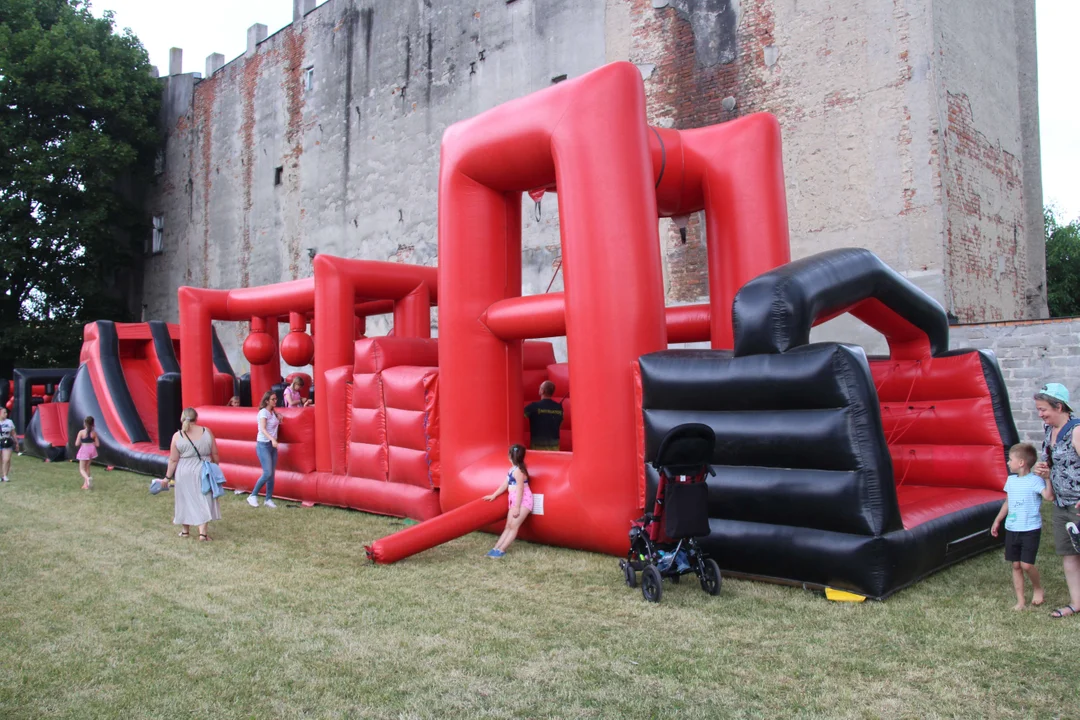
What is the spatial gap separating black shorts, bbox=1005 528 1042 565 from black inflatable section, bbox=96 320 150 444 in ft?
37.6

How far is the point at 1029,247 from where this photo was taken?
12883 millimetres

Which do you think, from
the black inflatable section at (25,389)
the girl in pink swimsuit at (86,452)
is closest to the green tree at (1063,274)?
the girl in pink swimsuit at (86,452)

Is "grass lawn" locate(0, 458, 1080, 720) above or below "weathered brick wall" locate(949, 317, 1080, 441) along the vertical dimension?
below

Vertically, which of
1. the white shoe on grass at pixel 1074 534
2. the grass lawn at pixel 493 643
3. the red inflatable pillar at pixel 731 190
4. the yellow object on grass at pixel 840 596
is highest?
the red inflatable pillar at pixel 731 190

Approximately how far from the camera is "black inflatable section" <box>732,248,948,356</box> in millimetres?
5113

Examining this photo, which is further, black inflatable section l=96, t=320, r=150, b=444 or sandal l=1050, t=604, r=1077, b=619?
black inflatable section l=96, t=320, r=150, b=444

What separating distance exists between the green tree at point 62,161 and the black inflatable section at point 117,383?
34.7 feet

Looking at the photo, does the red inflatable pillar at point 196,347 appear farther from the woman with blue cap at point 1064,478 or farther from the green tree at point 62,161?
the green tree at point 62,161

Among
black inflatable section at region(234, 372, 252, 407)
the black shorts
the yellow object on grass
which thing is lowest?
the yellow object on grass

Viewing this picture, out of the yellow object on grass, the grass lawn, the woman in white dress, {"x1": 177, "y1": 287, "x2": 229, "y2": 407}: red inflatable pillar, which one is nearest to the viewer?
the grass lawn

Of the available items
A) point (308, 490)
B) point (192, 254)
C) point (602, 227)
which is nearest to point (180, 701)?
point (602, 227)

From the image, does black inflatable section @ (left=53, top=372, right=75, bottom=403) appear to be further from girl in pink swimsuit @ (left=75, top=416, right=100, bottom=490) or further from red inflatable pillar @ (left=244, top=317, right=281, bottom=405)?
girl in pink swimsuit @ (left=75, top=416, right=100, bottom=490)

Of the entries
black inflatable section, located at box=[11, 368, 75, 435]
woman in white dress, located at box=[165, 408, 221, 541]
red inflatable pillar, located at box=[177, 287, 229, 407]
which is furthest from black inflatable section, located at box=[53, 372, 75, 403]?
woman in white dress, located at box=[165, 408, 221, 541]

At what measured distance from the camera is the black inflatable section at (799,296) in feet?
16.8
